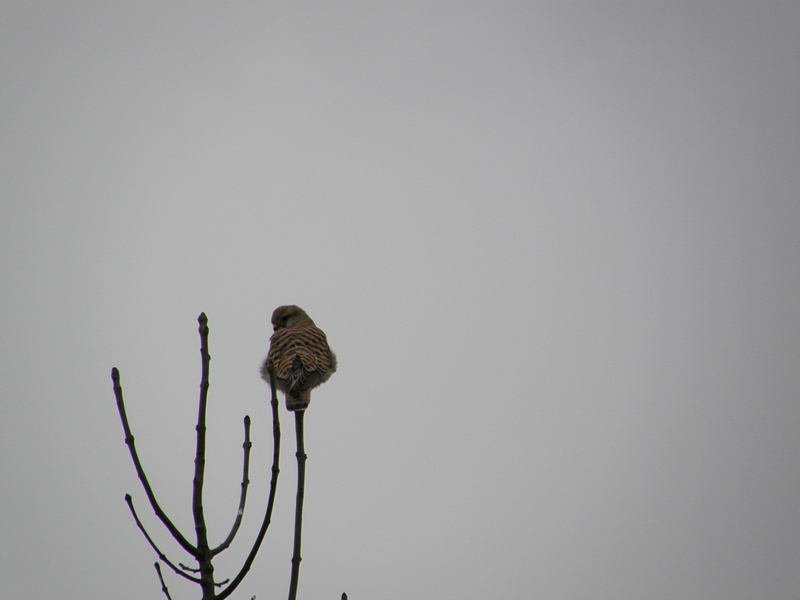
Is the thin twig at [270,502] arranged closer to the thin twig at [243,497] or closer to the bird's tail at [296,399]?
the thin twig at [243,497]

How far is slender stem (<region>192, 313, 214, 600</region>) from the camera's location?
1.89 metres

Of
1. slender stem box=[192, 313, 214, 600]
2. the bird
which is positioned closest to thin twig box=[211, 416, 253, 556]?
slender stem box=[192, 313, 214, 600]

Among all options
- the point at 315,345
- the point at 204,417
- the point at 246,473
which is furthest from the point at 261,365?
the point at 204,417

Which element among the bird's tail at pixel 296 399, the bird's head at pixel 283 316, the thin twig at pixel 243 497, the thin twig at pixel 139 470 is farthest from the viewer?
the bird's head at pixel 283 316

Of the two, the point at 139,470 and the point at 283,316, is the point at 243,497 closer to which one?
the point at 139,470

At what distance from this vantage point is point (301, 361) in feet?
11.9

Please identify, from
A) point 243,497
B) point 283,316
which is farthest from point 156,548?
point 283,316

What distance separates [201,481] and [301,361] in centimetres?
174

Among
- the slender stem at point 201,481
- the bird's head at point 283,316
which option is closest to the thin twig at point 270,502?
the slender stem at point 201,481

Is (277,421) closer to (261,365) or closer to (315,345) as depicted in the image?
(315,345)

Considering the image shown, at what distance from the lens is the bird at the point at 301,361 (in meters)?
3.71

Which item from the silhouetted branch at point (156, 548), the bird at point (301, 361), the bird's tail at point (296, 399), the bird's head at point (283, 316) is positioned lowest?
the silhouetted branch at point (156, 548)

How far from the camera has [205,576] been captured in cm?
192

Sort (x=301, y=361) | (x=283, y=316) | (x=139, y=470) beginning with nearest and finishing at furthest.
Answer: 1. (x=139, y=470)
2. (x=301, y=361)
3. (x=283, y=316)
